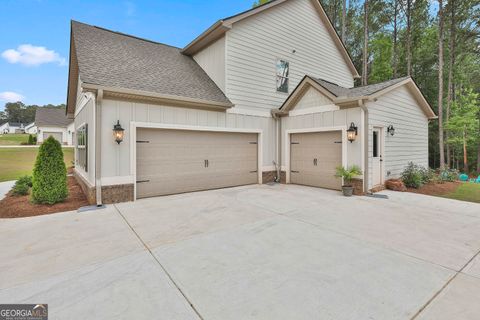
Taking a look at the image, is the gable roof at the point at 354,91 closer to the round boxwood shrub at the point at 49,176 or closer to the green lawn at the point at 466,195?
the green lawn at the point at 466,195

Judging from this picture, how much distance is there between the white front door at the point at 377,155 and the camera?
7.51m

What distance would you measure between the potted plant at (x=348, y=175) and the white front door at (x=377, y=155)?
0.89 m

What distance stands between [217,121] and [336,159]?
14.2 ft

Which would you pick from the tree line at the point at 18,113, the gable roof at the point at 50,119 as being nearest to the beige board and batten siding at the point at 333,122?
the gable roof at the point at 50,119

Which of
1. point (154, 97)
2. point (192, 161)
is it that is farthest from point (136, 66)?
point (192, 161)

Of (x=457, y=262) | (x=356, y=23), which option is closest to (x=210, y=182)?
(x=457, y=262)

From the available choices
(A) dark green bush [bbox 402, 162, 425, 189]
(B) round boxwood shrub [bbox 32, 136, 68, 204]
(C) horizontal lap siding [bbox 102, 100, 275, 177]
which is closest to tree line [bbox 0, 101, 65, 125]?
(B) round boxwood shrub [bbox 32, 136, 68, 204]

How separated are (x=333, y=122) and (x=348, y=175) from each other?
1.90 metres

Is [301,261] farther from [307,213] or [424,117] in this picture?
[424,117]

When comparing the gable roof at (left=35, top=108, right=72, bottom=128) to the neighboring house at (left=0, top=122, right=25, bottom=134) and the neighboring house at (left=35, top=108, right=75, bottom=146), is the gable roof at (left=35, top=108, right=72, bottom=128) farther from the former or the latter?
the neighboring house at (left=0, top=122, right=25, bottom=134)

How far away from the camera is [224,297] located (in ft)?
7.47

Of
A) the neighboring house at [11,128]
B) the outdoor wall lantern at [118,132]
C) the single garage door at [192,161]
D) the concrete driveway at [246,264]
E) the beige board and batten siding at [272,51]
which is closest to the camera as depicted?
the concrete driveway at [246,264]

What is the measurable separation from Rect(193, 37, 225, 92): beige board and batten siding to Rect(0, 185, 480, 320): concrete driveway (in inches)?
217

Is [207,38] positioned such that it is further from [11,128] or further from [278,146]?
[11,128]
